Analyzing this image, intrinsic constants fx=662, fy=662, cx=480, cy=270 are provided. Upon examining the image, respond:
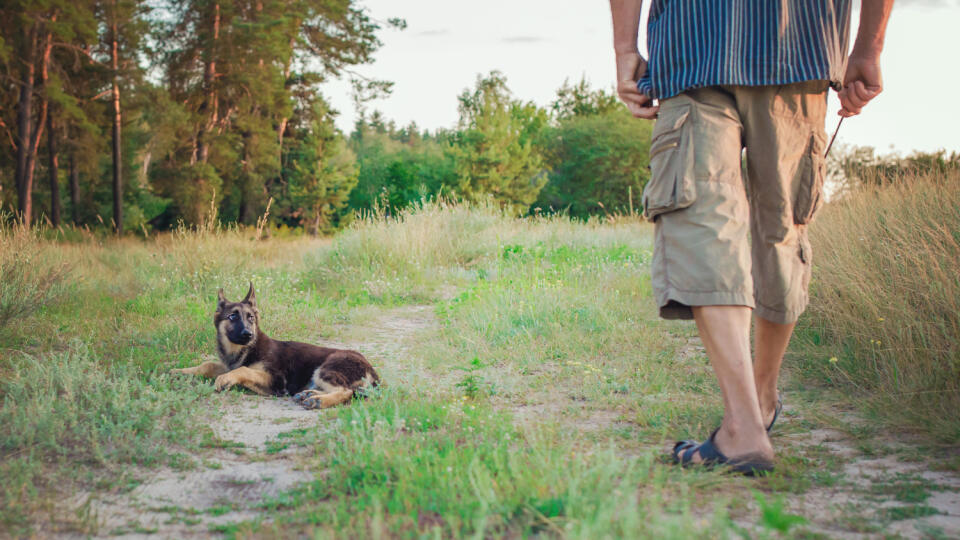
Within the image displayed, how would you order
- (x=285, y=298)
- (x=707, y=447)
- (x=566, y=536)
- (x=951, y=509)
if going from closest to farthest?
(x=566, y=536) → (x=951, y=509) → (x=707, y=447) → (x=285, y=298)

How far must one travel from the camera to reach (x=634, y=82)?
266 centimetres

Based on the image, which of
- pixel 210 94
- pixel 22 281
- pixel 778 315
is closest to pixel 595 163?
pixel 210 94

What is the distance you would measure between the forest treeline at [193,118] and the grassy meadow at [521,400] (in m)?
6.81

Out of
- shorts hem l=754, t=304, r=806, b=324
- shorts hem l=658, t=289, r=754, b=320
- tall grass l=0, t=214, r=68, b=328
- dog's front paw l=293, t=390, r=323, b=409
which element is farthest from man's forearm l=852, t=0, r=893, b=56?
tall grass l=0, t=214, r=68, b=328

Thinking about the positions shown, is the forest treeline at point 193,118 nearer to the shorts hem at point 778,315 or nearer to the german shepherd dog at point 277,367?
A: the german shepherd dog at point 277,367

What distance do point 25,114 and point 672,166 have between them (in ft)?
71.3

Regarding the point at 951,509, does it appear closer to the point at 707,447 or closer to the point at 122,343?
the point at 707,447

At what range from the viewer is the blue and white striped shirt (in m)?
2.36

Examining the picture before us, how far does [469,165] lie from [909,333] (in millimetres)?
32091

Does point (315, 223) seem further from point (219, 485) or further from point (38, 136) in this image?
point (219, 485)

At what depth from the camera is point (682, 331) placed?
5691 millimetres

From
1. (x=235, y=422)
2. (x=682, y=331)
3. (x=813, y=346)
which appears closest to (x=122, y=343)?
(x=235, y=422)

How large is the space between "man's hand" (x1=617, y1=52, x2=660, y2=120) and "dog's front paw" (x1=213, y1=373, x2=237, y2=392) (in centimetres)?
289

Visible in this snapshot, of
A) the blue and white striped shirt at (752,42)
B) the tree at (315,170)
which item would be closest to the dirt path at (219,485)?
the blue and white striped shirt at (752,42)
